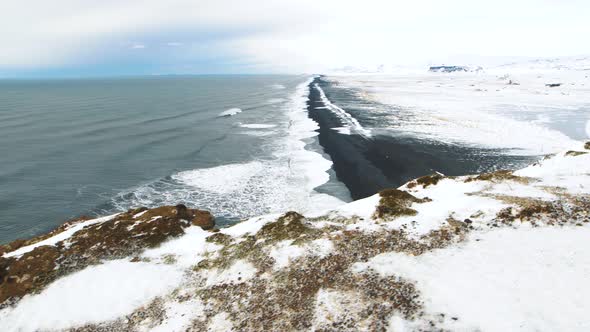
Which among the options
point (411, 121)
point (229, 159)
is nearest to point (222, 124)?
point (229, 159)

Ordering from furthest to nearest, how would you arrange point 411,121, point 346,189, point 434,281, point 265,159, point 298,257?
point 411,121 → point 265,159 → point 346,189 → point 298,257 → point 434,281

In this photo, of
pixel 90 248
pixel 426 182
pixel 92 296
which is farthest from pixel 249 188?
pixel 92 296

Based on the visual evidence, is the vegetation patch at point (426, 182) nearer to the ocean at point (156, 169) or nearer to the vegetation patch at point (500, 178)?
the vegetation patch at point (500, 178)

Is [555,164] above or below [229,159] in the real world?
above

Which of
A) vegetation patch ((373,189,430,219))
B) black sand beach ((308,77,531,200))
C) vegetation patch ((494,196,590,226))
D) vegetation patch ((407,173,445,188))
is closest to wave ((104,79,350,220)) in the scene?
black sand beach ((308,77,531,200))

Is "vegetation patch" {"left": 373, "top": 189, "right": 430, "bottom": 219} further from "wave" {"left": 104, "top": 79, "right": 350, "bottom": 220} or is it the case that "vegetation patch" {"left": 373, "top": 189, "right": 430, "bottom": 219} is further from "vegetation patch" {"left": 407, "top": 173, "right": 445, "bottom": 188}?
"wave" {"left": 104, "top": 79, "right": 350, "bottom": 220}

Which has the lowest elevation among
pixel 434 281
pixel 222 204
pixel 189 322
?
pixel 222 204

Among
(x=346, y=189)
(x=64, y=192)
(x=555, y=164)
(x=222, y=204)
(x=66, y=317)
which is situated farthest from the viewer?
(x=64, y=192)

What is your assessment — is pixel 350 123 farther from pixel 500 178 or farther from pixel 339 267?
pixel 339 267

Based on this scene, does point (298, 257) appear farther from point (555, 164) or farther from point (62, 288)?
point (555, 164)
